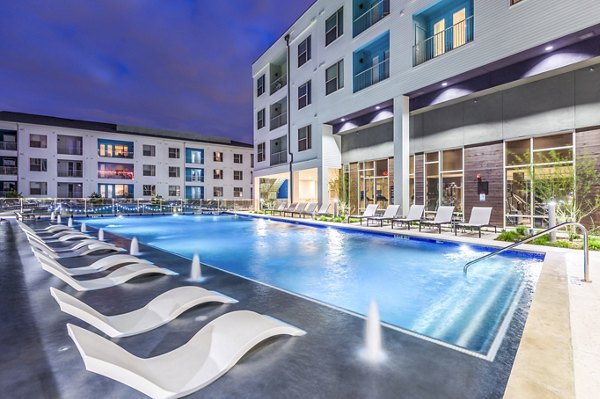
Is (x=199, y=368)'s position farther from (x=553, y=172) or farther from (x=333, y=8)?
(x=333, y=8)

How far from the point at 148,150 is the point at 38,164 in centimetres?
941

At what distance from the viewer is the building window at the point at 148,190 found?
33.1 m

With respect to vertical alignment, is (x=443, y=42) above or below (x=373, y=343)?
above

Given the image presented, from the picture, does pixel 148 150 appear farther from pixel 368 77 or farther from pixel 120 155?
pixel 368 77

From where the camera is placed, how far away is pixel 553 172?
30.5ft

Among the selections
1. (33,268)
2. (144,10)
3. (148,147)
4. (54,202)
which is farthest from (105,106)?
(33,268)

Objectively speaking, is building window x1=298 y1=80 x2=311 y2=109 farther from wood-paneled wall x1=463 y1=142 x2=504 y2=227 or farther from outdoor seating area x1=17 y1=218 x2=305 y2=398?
outdoor seating area x1=17 y1=218 x2=305 y2=398

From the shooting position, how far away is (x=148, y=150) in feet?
111

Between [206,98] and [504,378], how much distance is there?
301 feet

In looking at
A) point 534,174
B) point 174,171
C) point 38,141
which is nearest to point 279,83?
point 534,174

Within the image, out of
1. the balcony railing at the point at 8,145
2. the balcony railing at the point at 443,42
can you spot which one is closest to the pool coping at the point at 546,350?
the balcony railing at the point at 443,42

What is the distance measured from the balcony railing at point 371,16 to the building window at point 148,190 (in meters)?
27.0

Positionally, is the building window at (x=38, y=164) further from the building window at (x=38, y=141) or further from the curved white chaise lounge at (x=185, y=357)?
the curved white chaise lounge at (x=185, y=357)

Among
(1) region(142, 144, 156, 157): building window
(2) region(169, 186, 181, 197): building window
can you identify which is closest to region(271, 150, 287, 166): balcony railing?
(2) region(169, 186, 181, 197): building window
